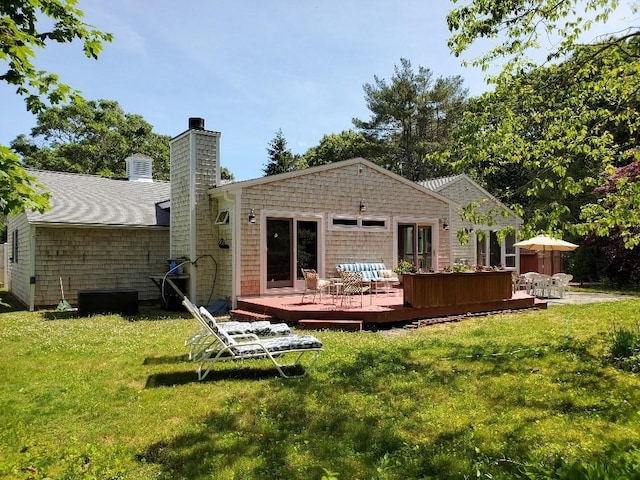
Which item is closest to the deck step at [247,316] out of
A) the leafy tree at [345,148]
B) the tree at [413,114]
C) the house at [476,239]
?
the house at [476,239]

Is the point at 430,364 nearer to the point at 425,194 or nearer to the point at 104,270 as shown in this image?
the point at 425,194

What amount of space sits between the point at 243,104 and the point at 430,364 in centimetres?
1721

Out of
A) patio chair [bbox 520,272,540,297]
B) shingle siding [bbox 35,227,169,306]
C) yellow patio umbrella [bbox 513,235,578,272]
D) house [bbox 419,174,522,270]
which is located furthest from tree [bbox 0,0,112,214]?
house [bbox 419,174,522,270]

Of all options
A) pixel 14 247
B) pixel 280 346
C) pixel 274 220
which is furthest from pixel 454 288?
pixel 14 247

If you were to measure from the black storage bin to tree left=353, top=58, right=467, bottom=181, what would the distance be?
27.4 meters

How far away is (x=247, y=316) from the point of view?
33.9 feet

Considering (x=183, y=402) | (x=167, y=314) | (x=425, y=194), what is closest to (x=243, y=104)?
(x=425, y=194)

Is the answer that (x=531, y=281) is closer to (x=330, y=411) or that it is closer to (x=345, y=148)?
(x=330, y=411)

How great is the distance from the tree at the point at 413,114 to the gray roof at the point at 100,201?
23113 mm

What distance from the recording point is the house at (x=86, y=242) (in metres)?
12.7

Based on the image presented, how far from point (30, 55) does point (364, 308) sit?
738 centimetres

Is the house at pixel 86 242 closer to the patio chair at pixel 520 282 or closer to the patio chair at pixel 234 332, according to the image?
the patio chair at pixel 234 332

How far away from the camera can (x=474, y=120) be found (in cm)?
610

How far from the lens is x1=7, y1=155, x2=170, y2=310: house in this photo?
12.7 m
